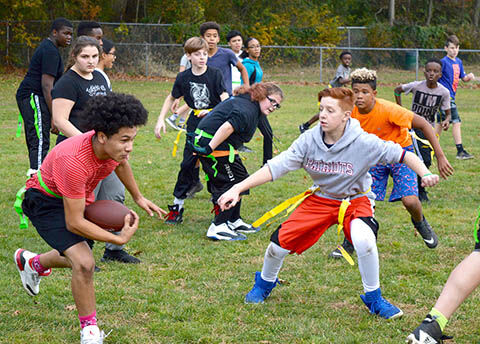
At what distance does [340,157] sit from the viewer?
15.4 ft

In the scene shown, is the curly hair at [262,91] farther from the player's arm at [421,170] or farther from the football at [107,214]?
the football at [107,214]

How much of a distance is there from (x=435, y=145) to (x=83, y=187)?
3254mm

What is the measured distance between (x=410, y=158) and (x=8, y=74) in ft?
85.9

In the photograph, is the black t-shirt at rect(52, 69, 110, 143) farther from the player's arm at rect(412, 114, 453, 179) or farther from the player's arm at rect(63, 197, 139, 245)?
the player's arm at rect(412, 114, 453, 179)

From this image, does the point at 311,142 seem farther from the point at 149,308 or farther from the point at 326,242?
the point at 326,242

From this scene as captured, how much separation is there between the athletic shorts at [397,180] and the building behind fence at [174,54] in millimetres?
21988

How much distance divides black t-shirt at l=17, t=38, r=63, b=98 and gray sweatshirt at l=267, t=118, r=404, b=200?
3697 mm

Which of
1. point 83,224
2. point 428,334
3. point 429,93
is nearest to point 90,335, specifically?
point 83,224

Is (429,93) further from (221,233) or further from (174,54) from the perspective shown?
(174,54)

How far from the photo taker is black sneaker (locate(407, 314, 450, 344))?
387cm

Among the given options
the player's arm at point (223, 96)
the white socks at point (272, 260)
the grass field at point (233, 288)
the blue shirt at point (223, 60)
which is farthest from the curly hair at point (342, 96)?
the blue shirt at point (223, 60)

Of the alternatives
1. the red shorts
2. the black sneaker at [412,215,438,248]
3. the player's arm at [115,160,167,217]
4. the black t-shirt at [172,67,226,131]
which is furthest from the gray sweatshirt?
the black t-shirt at [172,67,226,131]

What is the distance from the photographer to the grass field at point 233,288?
4504 millimetres

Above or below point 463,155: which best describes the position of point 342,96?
above
